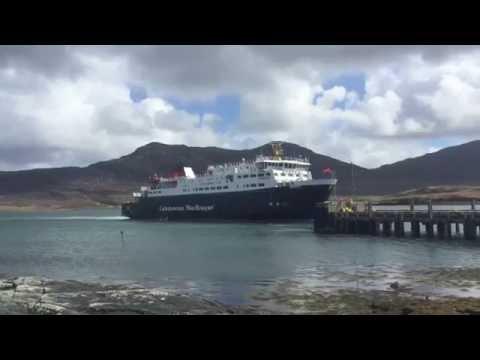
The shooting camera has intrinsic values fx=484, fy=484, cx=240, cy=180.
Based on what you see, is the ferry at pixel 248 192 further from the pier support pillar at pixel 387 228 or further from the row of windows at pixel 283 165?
the pier support pillar at pixel 387 228

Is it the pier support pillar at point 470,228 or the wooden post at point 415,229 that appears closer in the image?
the pier support pillar at point 470,228

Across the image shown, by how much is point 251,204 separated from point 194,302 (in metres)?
43.3

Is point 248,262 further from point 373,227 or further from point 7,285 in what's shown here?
point 373,227

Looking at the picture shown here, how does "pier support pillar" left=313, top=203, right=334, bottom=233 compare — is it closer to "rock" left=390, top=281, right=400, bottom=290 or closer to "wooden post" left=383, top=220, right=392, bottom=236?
"wooden post" left=383, top=220, right=392, bottom=236

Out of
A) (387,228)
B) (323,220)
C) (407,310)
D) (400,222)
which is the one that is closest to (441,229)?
(400,222)

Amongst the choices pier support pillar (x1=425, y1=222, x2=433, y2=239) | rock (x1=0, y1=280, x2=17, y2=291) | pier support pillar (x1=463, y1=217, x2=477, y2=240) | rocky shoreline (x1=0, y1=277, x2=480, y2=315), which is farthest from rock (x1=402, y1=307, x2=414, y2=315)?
pier support pillar (x1=425, y1=222, x2=433, y2=239)

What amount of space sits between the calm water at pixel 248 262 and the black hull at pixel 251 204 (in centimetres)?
1410

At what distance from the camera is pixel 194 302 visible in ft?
48.9

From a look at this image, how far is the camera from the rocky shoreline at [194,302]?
1314 centimetres

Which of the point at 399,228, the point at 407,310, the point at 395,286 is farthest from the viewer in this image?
the point at 399,228

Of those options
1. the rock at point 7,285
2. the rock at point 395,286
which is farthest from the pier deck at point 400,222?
the rock at point 7,285

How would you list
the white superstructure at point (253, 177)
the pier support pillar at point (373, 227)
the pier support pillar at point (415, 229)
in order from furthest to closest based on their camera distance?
the white superstructure at point (253, 177) → the pier support pillar at point (373, 227) → the pier support pillar at point (415, 229)
